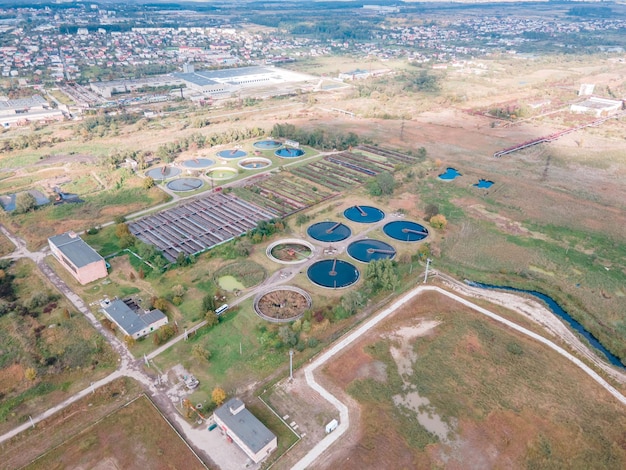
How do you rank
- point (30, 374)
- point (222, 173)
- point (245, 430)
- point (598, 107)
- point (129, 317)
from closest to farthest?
point (245, 430) → point (30, 374) → point (129, 317) → point (222, 173) → point (598, 107)

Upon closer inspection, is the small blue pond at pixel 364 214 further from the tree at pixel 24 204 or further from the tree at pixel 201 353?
the tree at pixel 24 204

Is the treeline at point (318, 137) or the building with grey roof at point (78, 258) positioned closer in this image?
the building with grey roof at point (78, 258)

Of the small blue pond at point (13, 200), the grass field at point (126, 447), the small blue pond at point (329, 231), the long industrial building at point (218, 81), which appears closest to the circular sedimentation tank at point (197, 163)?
the small blue pond at point (13, 200)

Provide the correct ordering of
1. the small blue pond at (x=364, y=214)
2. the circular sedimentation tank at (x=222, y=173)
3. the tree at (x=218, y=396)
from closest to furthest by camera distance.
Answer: the tree at (x=218, y=396), the small blue pond at (x=364, y=214), the circular sedimentation tank at (x=222, y=173)

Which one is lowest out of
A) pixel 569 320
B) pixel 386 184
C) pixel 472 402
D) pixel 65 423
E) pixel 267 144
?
pixel 569 320

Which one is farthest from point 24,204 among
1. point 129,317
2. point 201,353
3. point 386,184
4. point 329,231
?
point 386,184

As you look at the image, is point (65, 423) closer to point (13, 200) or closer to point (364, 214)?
point (364, 214)

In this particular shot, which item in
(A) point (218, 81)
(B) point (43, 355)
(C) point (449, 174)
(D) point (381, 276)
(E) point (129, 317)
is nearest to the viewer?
(B) point (43, 355)
